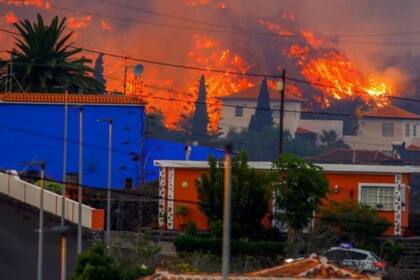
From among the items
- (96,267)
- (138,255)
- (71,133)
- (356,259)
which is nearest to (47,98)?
(71,133)

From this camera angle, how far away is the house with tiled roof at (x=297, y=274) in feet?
118

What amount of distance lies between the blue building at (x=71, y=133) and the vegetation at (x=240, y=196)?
20.3 metres

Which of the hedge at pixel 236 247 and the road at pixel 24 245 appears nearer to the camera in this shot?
the road at pixel 24 245

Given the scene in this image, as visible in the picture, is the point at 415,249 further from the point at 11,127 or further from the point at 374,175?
the point at 11,127

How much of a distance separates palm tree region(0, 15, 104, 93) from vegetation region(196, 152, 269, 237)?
29.2m

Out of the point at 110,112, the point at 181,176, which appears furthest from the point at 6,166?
the point at 181,176

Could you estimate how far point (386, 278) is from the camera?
4894 cm

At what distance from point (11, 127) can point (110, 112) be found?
6156mm

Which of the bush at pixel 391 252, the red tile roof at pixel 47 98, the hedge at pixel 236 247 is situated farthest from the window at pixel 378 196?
the red tile roof at pixel 47 98

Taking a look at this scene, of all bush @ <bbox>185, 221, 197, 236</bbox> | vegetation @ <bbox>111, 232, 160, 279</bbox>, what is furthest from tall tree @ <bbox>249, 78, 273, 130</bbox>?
vegetation @ <bbox>111, 232, 160, 279</bbox>

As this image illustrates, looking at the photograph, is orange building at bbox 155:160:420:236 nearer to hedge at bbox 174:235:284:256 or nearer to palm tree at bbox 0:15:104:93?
hedge at bbox 174:235:284:256

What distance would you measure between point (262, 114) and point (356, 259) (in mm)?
144180

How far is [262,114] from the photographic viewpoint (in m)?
193

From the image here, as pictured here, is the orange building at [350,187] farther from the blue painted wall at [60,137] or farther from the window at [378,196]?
the blue painted wall at [60,137]
